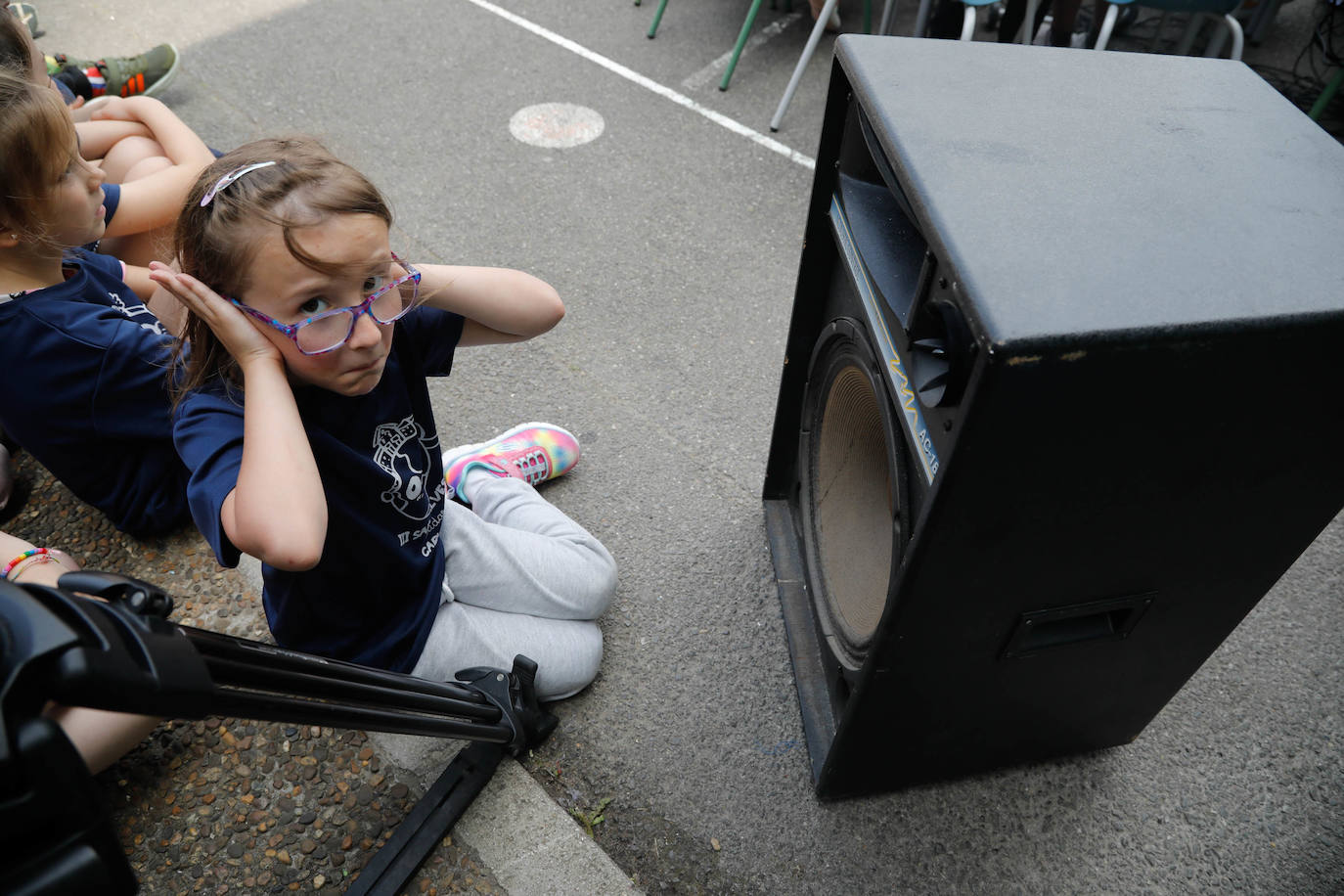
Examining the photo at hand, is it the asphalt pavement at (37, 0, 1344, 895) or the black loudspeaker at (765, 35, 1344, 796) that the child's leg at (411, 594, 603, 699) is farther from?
the black loudspeaker at (765, 35, 1344, 796)

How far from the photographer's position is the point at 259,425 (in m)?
1.18

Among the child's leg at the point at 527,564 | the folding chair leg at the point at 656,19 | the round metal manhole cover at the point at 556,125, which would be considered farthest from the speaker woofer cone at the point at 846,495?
the folding chair leg at the point at 656,19

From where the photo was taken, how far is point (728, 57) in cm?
421

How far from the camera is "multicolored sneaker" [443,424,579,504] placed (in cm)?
218

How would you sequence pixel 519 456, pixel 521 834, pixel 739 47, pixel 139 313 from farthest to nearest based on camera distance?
1. pixel 739 47
2. pixel 519 456
3. pixel 139 313
4. pixel 521 834

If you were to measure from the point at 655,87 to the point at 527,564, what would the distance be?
289 cm

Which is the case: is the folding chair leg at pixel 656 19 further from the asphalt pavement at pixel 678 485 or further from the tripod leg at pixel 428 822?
the tripod leg at pixel 428 822

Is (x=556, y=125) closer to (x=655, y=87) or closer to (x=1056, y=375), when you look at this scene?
(x=655, y=87)

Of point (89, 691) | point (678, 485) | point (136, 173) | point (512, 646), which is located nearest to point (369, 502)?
point (512, 646)

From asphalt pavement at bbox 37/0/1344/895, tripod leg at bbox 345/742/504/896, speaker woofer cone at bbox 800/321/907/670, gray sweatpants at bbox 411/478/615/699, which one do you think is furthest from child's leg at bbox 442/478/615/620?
speaker woofer cone at bbox 800/321/907/670

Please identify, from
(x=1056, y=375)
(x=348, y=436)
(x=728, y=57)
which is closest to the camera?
(x=1056, y=375)

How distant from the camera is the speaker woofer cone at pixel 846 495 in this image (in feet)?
4.95

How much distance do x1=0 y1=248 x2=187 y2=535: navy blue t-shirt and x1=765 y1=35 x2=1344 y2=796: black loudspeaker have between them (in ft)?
4.71

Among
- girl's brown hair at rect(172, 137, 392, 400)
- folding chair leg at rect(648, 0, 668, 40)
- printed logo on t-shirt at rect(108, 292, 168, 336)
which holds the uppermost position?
girl's brown hair at rect(172, 137, 392, 400)
